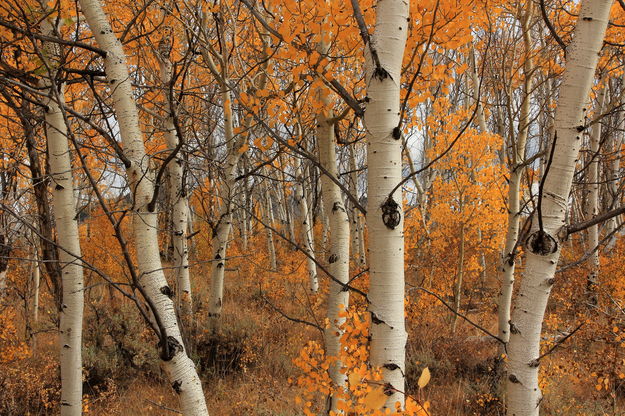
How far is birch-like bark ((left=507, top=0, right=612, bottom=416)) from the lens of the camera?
152cm

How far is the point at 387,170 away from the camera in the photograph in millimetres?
1505

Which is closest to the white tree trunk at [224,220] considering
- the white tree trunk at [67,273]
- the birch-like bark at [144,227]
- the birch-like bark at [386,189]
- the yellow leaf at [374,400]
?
the white tree trunk at [67,273]

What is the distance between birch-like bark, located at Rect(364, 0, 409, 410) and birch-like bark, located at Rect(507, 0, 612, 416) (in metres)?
0.50

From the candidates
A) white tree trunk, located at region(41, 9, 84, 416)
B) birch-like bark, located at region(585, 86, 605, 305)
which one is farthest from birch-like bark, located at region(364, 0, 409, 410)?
birch-like bark, located at region(585, 86, 605, 305)

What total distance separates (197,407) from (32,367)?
4.95 meters

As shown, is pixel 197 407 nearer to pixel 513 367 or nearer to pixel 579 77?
pixel 513 367

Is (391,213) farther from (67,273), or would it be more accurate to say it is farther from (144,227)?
(67,273)

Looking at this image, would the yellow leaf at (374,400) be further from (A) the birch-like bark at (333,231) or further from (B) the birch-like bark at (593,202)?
(B) the birch-like bark at (593,202)

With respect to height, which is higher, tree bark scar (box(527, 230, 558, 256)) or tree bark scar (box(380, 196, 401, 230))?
tree bark scar (box(380, 196, 401, 230))

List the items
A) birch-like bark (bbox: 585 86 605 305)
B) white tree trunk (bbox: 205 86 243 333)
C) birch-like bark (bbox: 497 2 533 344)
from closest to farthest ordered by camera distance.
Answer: birch-like bark (bbox: 497 2 533 344) → white tree trunk (bbox: 205 86 243 333) → birch-like bark (bbox: 585 86 605 305)

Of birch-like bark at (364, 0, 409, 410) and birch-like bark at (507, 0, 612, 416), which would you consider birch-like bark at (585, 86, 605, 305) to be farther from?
birch-like bark at (364, 0, 409, 410)

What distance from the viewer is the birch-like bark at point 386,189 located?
1.48 m

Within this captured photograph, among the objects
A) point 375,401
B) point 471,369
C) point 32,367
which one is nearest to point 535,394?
point 375,401

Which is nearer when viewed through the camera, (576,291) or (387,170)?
(387,170)
